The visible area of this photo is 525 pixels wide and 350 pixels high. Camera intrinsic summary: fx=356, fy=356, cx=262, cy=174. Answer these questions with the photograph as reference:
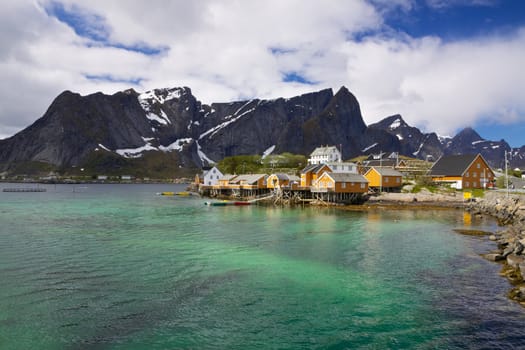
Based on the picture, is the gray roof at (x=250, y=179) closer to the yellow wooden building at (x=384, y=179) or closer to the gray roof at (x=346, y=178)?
the gray roof at (x=346, y=178)

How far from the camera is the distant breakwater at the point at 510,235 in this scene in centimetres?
2020

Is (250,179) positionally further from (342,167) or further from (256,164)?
(256,164)

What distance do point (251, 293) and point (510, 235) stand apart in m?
26.7

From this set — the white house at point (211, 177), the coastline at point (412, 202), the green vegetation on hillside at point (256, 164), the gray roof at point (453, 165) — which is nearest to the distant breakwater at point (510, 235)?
the coastline at point (412, 202)

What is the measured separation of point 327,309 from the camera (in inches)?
644

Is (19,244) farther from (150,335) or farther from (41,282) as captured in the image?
(150,335)

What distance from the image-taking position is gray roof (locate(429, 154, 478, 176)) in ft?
253

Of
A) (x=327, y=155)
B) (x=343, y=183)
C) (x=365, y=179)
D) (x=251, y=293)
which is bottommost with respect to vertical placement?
(x=251, y=293)

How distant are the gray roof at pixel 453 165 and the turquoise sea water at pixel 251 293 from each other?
49.0 metres

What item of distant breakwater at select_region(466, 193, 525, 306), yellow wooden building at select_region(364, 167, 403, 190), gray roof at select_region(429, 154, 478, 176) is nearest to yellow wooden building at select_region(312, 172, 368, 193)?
yellow wooden building at select_region(364, 167, 403, 190)

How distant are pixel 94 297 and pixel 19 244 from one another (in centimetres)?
1764

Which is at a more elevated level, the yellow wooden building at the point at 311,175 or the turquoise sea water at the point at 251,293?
the yellow wooden building at the point at 311,175

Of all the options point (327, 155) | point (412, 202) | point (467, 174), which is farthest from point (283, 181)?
point (327, 155)

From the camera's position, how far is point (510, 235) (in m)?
32.0
